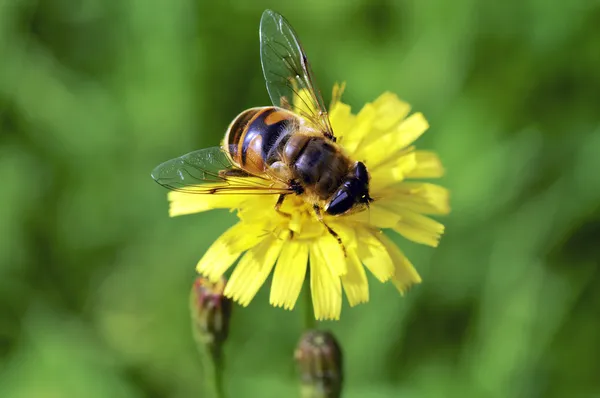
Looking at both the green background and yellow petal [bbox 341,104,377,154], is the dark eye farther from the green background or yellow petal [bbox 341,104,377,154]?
the green background


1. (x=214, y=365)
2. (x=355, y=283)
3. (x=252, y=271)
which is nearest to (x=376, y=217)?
(x=355, y=283)

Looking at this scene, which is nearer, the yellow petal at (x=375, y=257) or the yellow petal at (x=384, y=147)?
the yellow petal at (x=375, y=257)

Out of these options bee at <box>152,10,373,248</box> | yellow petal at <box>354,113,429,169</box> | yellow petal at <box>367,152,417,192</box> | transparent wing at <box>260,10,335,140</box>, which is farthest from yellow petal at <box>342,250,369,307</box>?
transparent wing at <box>260,10,335,140</box>

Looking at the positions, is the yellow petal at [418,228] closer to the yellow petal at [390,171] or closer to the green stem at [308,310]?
the yellow petal at [390,171]

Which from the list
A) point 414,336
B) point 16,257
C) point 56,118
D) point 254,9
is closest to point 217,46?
point 254,9

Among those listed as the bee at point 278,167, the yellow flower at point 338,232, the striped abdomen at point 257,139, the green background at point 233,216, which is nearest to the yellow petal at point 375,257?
the yellow flower at point 338,232
